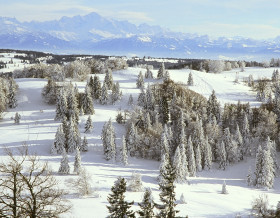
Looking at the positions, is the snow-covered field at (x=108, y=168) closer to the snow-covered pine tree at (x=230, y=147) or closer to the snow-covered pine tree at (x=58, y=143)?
the snow-covered pine tree at (x=58, y=143)

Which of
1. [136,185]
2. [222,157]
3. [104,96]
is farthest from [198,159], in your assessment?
[104,96]

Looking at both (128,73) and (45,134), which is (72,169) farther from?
(128,73)

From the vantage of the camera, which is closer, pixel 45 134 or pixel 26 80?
pixel 45 134

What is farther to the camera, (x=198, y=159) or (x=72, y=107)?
(x=72, y=107)

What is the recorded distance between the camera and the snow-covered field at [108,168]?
151ft

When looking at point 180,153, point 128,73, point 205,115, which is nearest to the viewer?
point 180,153

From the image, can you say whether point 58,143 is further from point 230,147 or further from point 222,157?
point 230,147

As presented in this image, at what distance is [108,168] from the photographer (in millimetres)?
67688

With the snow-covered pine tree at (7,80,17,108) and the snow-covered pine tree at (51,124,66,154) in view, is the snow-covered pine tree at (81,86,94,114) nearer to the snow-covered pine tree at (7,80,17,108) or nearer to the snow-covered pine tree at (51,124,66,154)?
the snow-covered pine tree at (51,124,66,154)

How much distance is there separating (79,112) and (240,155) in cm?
5788

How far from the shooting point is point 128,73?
155m

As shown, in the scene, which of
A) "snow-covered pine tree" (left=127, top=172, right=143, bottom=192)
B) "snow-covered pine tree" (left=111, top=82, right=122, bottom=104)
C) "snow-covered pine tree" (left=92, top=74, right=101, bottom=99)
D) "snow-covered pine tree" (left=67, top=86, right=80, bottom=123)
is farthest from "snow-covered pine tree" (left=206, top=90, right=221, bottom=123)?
"snow-covered pine tree" (left=127, top=172, right=143, bottom=192)

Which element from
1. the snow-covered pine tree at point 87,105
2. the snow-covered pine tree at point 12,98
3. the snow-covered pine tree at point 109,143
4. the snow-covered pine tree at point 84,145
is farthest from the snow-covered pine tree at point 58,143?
the snow-covered pine tree at point 12,98

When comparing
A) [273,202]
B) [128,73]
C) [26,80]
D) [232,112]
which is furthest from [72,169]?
[128,73]
